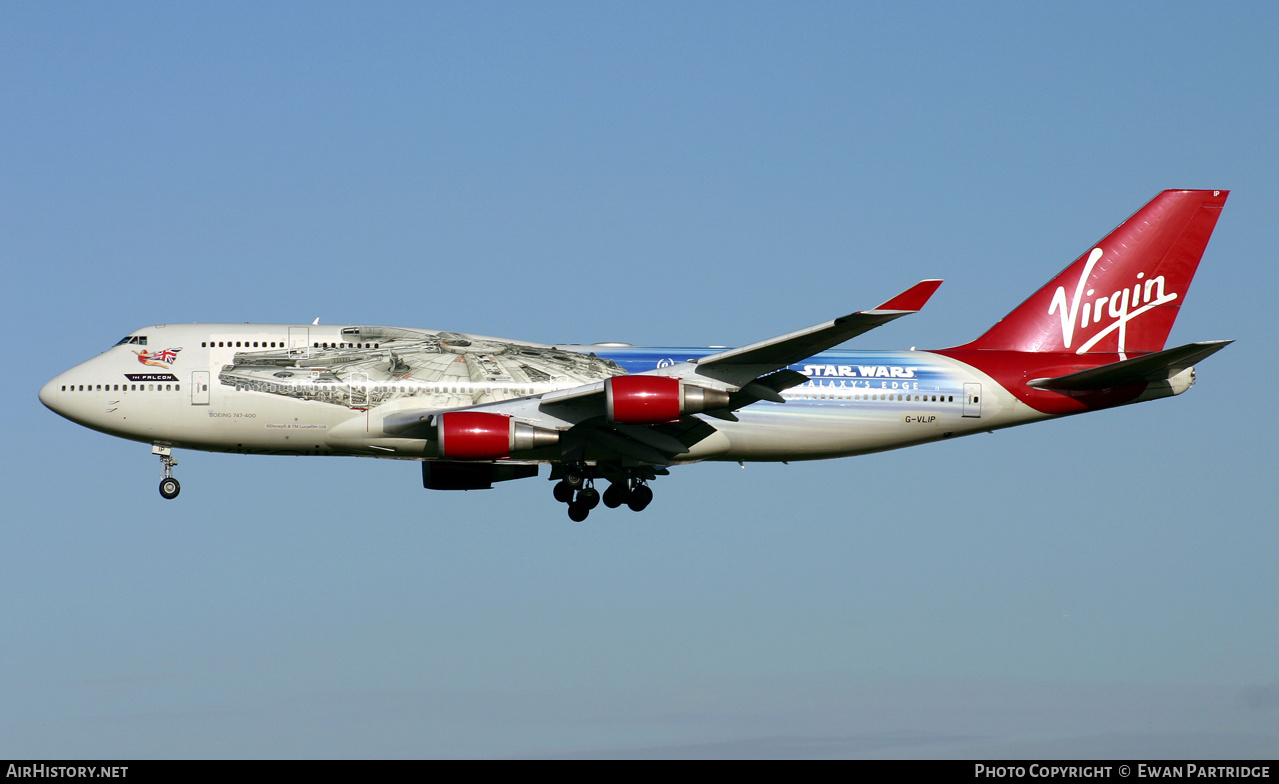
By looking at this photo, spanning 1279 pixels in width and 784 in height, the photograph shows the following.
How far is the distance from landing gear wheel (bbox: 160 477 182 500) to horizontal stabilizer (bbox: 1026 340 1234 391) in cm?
2270

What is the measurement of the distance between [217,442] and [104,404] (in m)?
3.10

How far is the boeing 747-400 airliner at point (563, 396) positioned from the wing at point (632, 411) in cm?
5

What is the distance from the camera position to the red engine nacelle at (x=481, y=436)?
34469 mm

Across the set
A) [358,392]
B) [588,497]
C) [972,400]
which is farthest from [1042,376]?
[358,392]

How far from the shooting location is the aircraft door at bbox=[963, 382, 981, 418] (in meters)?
38.8

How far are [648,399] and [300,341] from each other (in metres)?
9.40

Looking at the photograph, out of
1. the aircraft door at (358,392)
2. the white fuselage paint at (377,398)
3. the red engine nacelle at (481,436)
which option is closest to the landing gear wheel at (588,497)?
the white fuselage paint at (377,398)

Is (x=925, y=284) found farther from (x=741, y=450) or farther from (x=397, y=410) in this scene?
(x=397, y=410)

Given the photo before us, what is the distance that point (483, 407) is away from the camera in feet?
119

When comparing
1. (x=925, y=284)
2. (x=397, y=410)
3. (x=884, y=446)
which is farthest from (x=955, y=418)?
(x=397, y=410)

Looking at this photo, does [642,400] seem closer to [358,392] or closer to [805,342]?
[805,342]
